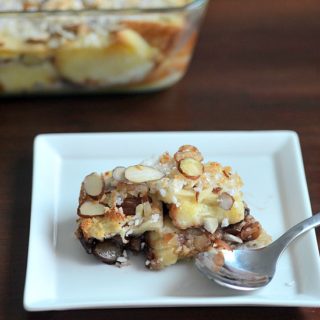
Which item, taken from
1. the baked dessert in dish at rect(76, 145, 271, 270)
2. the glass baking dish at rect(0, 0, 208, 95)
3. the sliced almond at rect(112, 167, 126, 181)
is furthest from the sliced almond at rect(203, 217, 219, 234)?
the glass baking dish at rect(0, 0, 208, 95)

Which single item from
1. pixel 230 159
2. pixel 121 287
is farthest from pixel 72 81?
pixel 121 287

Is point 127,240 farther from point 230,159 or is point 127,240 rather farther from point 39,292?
point 230,159

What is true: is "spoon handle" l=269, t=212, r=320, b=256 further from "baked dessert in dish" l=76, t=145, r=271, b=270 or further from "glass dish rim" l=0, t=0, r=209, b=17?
"glass dish rim" l=0, t=0, r=209, b=17

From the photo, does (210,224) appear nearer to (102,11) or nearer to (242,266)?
(242,266)

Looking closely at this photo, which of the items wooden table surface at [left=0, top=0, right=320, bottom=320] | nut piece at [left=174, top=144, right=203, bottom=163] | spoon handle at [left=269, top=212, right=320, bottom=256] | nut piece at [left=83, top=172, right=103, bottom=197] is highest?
wooden table surface at [left=0, top=0, right=320, bottom=320]

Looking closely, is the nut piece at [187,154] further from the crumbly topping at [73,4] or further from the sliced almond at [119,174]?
the crumbly topping at [73,4]

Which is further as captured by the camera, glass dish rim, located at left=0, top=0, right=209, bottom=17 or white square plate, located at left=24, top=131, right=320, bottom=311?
glass dish rim, located at left=0, top=0, right=209, bottom=17

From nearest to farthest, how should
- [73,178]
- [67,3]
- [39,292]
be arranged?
[39,292] < [73,178] < [67,3]
